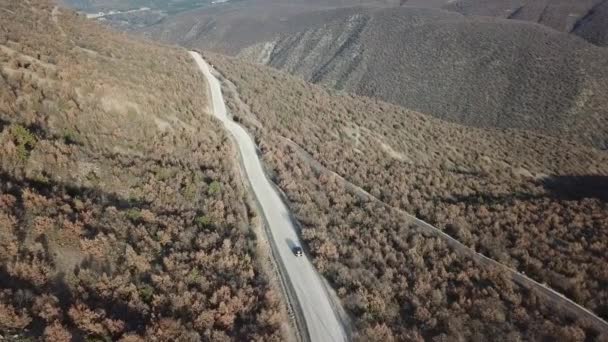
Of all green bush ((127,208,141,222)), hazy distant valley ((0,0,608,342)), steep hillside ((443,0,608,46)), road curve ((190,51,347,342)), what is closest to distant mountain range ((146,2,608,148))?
steep hillside ((443,0,608,46))

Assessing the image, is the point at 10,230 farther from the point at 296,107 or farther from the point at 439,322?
the point at 296,107

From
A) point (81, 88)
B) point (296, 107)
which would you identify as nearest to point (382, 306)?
point (81, 88)

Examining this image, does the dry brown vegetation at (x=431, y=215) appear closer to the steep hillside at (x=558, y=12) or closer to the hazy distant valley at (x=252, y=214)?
the hazy distant valley at (x=252, y=214)

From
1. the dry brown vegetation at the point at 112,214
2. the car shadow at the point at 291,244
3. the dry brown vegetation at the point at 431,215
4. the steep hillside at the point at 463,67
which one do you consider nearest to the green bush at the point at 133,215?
the dry brown vegetation at the point at 112,214

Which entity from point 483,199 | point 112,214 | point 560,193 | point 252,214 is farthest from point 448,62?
point 112,214

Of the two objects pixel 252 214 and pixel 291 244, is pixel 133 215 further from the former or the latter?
pixel 291 244
